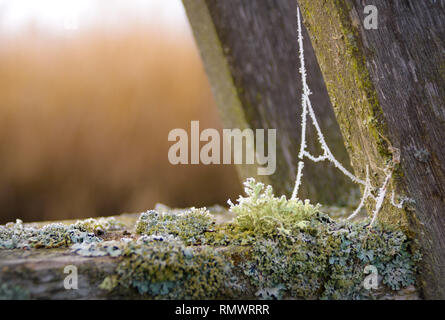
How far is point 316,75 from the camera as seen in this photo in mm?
2170

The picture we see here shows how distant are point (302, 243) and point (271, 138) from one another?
106 centimetres

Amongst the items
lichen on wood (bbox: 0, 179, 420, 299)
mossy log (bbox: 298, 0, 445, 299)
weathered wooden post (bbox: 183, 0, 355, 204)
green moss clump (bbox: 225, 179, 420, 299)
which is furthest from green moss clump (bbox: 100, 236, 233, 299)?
weathered wooden post (bbox: 183, 0, 355, 204)

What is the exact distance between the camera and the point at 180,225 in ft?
4.72

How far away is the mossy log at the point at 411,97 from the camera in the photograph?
4.46ft

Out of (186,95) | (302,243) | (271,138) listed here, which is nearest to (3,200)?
(186,95)

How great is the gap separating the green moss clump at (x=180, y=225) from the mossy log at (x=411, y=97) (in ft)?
2.17

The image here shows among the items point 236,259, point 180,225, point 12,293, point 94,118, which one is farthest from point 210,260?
point 94,118

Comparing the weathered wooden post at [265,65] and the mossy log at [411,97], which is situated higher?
the weathered wooden post at [265,65]

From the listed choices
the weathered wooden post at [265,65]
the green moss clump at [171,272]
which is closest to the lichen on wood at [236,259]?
the green moss clump at [171,272]

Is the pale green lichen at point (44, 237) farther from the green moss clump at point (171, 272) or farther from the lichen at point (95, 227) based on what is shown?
the green moss clump at point (171, 272)

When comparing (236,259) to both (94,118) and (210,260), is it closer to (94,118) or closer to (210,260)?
(210,260)

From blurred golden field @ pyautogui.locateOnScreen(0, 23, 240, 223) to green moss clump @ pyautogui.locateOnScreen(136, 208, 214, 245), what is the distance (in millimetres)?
2760

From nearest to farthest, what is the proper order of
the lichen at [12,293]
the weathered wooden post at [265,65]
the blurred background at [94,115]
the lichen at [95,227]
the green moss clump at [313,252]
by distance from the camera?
the lichen at [12,293] → the green moss clump at [313,252] → the lichen at [95,227] → the weathered wooden post at [265,65] → the blurred background at [94,115]

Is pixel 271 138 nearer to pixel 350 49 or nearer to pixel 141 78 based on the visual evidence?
pixel 350 49
